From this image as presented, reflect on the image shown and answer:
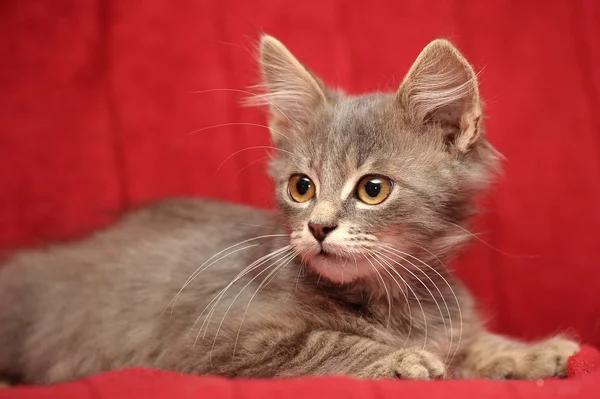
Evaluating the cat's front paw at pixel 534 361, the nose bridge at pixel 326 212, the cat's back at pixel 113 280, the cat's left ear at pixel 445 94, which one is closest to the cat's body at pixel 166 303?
the cat's back at pixel 113 280

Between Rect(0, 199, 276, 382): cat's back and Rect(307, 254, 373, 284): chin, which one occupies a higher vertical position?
Rect(307, 254, 373, 284): chin

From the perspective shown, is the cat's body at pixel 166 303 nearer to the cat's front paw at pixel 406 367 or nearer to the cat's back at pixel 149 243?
the cat's back at pixel 149 243

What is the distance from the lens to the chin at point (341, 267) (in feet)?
4.53

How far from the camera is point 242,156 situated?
86.3 inches

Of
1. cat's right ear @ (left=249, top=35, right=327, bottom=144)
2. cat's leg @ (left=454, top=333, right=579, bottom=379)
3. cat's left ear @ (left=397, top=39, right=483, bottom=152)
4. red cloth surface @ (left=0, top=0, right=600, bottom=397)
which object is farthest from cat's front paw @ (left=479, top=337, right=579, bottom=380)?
cat's right ear @ (left=249, top=35, right=327, bottom=144)

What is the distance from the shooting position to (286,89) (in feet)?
5.57

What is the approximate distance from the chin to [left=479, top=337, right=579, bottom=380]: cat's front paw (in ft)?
1.39

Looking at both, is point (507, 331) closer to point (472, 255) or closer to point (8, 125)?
point (472, 255)

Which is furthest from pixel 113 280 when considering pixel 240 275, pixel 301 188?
pixel 301 188

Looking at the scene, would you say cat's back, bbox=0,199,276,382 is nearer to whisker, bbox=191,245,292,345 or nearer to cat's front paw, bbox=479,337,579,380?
whisker, bbox=191,245,292,345

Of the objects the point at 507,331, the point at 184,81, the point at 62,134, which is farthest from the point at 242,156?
the point at 507,331

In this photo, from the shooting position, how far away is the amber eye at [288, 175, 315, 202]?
152 cm

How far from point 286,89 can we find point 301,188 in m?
0.31

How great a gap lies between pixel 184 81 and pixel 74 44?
38 cm
